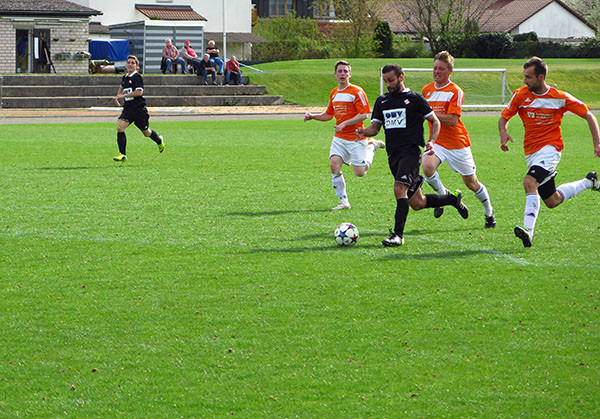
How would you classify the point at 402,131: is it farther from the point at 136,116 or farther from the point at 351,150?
the point at 136,116

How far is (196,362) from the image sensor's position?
217 inches

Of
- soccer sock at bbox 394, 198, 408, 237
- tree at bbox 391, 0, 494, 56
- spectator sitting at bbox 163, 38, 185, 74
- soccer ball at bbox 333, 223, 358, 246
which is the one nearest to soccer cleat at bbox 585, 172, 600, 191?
soccer sock at bbox 394, 198, 408, 237

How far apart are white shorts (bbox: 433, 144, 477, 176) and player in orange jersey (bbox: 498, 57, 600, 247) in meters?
0.94

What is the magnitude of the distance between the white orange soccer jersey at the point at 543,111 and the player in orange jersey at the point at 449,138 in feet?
3.07

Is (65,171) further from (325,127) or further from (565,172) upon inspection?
(325,127)

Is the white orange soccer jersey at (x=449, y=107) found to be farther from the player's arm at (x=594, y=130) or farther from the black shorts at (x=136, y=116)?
the black shorts at (x=136, y=116)

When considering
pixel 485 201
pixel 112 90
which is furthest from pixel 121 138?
pixel 112 90

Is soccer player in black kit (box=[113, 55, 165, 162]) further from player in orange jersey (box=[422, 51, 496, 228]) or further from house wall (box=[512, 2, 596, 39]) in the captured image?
house wall (box=[512, 2, 596, 39])

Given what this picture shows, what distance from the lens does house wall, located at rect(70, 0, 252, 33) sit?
62.5 meters

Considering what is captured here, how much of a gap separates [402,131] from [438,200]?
119 centimetres

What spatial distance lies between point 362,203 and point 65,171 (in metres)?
6.40

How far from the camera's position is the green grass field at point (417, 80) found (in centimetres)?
4156

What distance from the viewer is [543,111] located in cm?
912

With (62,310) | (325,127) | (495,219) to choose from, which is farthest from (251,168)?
(325,127)
